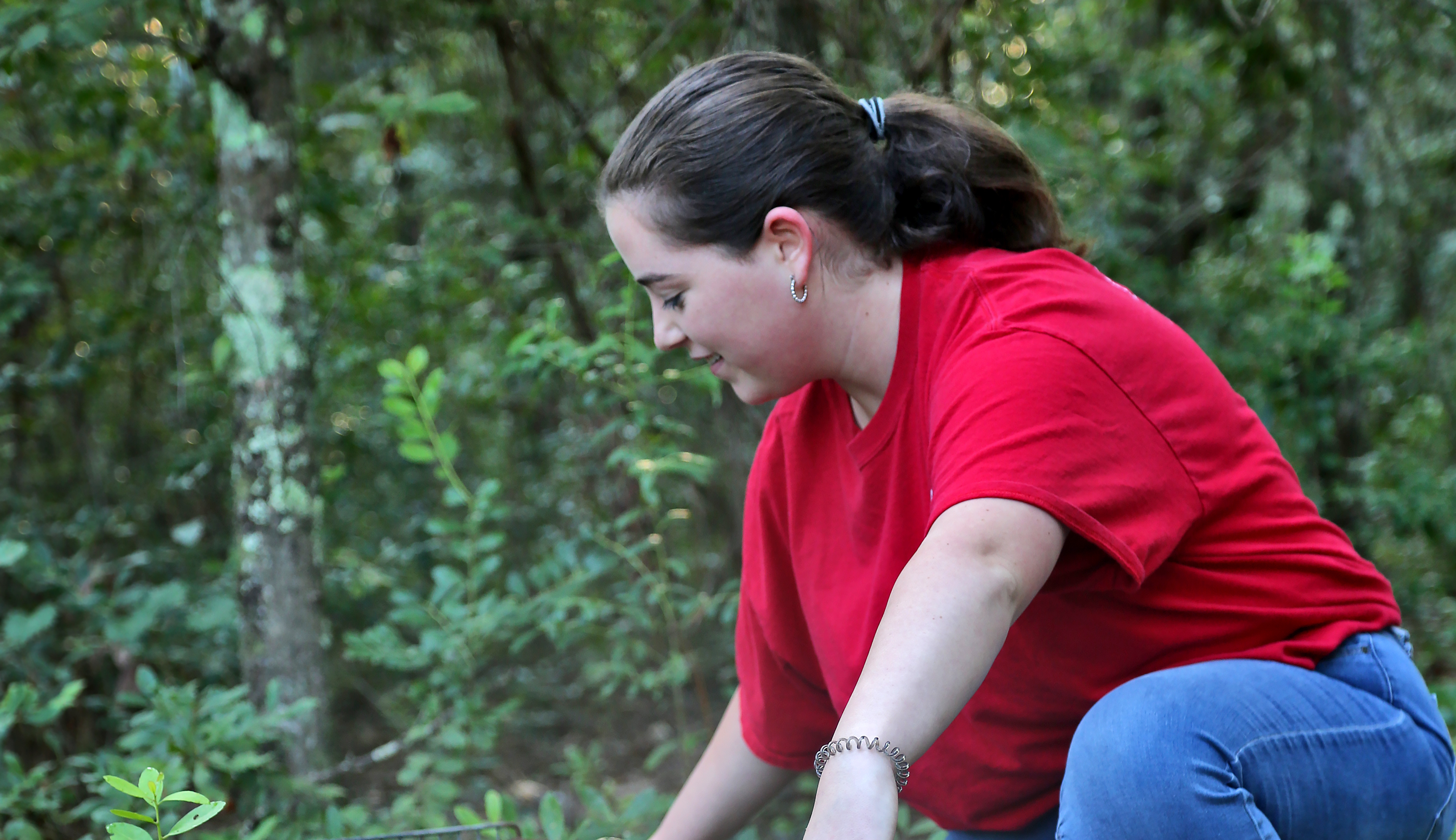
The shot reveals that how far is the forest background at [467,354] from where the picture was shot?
2.01 meters

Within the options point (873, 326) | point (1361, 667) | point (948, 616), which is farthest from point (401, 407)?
point (1361, 667)

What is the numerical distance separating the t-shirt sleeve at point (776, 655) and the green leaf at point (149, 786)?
800 mm

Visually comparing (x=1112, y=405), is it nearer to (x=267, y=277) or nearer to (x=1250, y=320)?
(x=267, y=277)

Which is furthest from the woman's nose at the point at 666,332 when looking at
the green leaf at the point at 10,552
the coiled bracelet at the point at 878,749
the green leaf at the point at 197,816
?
the green leaf at the point at 10,552

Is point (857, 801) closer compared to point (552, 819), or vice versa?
point (857, 801)

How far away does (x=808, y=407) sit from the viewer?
59.1 inches

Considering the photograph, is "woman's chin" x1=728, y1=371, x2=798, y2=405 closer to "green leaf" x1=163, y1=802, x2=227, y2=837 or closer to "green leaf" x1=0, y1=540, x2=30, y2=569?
"green leaf" x1=163, y1=802, x2=227, y2=837

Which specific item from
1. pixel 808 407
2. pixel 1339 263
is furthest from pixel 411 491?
pixel 1339 263

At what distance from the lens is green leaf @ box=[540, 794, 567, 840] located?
5.15ft

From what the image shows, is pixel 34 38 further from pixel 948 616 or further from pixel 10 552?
pixel 948 616

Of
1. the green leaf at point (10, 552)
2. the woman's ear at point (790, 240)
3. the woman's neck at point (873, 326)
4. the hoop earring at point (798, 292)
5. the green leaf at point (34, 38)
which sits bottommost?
the green leaf at point (10, 552)

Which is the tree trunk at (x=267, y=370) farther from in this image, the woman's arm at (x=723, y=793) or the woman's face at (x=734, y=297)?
the woman's face at (x=734, y=297)

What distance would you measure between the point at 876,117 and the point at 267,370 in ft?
4.43

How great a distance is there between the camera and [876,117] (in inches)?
51.9
